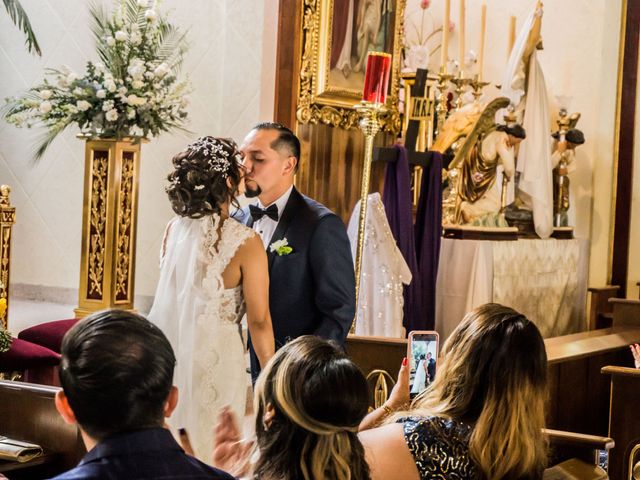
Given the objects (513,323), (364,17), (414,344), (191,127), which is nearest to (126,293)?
(191,127)

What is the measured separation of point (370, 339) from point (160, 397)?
110 inches

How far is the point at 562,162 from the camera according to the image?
383 inches

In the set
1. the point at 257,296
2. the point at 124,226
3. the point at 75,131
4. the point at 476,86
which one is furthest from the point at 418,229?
the point at 257,296

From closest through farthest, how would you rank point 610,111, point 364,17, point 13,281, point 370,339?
point 370,339 → point 364,17 → point 13,281 → point 610,111

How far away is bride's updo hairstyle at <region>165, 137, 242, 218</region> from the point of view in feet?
10.7

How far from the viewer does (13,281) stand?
27.4ft

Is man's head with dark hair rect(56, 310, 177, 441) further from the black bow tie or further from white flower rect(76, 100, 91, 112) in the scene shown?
white flower rect(76, 100, 91, 112)

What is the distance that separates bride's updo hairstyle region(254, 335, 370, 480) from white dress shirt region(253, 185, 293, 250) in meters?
1.80

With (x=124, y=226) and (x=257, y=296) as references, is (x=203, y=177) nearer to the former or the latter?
(x=257, y=296)

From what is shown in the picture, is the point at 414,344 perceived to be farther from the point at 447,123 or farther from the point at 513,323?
the point at 447,123

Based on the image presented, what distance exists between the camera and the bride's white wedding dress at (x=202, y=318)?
329 cm

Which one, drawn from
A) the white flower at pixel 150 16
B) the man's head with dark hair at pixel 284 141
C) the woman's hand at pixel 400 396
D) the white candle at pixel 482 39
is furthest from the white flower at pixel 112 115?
the white candle at pixel 482 39

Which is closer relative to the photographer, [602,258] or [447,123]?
[447,123]

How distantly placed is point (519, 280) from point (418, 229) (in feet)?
5.99
